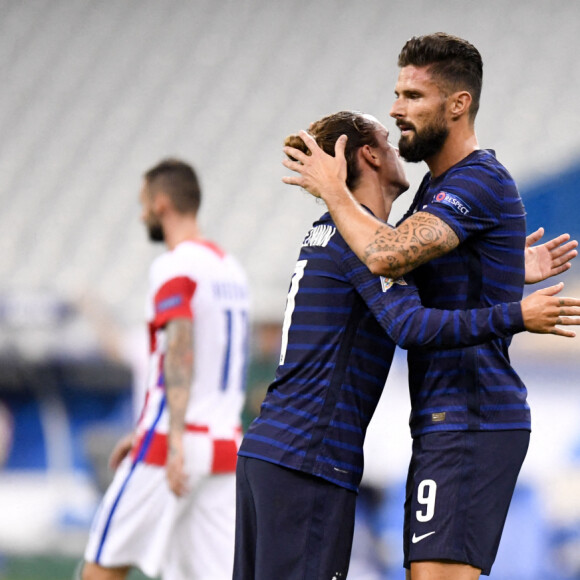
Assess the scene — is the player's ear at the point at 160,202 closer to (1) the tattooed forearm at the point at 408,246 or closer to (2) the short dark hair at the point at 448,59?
(2) the short dark hair at the point at 448,59

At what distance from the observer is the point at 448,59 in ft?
10.7

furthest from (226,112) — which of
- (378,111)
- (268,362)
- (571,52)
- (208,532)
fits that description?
(208,532)

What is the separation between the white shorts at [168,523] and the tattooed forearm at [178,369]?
8.6 inches

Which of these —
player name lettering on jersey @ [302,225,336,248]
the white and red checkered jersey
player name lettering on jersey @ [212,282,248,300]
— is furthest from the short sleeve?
player name lettering on jersey @ [302,225,336,248]

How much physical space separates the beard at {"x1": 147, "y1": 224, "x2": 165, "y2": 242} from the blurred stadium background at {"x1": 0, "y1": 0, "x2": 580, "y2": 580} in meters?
2.72

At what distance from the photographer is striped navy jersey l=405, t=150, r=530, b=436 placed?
10.1ft

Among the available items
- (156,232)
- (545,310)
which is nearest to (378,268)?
(545,310)

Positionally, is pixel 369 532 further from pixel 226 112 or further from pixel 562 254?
pixel 226 112

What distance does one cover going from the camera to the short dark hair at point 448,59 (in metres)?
3.26

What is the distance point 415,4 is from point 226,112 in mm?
2987

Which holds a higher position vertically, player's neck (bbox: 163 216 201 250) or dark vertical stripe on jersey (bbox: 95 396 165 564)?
player's neck (bbox: 163 216 201 250)

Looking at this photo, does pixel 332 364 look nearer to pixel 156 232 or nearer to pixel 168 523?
pixel 168 523

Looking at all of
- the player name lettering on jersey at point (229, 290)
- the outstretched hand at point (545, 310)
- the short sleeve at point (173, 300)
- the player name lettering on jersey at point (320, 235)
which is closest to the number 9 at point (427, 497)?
the outstretched hand at point (545, 310)

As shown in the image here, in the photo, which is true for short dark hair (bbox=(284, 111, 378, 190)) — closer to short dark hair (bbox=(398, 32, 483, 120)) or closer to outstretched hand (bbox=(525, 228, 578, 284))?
short dark hair (bbox=(398, 32, 483, 120))
